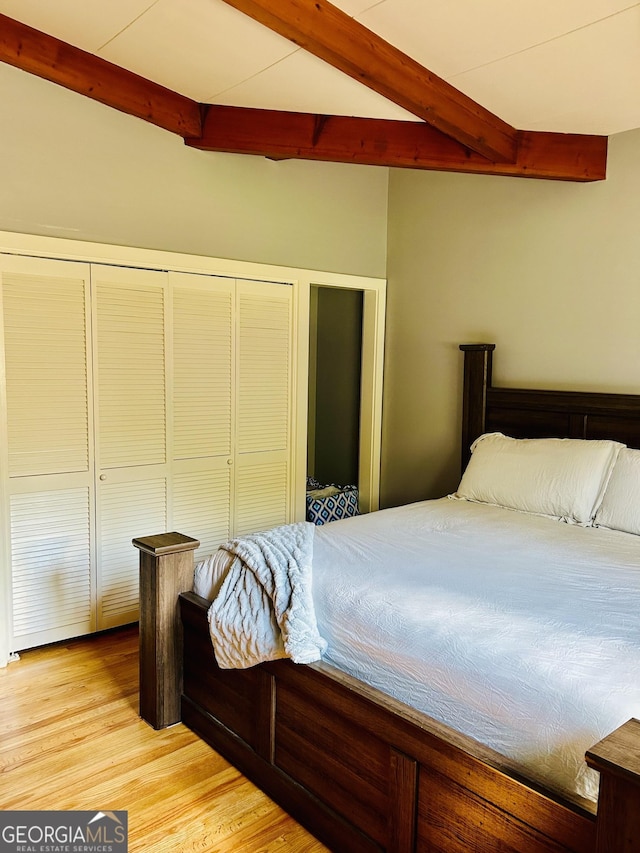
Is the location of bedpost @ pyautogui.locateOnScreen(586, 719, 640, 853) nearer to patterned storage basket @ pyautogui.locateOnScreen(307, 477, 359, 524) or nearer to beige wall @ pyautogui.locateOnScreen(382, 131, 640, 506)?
beige wall @ pyautogui.locateOnScreen(382, 131, 640, 506)

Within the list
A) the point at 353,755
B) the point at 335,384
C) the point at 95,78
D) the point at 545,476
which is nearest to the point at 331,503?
the point at 335,384

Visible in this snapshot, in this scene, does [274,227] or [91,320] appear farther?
[274,227]

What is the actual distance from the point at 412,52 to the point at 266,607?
194 cm

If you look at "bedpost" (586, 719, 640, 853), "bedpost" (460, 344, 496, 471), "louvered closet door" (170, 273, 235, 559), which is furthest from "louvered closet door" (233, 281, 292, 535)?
"bedpost" (586, 719, 640, 853)

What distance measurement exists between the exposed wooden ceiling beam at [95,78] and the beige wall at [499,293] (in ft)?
5.12

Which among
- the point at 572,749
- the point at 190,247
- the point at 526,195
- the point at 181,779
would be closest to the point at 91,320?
the point at 190,247

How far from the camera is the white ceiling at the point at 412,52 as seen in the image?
2.00 m

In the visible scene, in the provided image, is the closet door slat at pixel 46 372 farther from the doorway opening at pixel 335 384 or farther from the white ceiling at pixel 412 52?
the doorway opening at pixel 335 384

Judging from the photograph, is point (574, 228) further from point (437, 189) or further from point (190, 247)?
point (190, 247)

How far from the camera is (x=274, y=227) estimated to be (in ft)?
12.1

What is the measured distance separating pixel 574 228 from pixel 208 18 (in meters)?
1.98

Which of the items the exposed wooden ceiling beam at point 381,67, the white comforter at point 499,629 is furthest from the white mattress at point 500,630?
the exposed wooden ceiling beam at point 381,67

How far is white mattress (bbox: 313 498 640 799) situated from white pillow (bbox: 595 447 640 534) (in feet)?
0.36

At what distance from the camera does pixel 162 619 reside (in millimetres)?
2291
